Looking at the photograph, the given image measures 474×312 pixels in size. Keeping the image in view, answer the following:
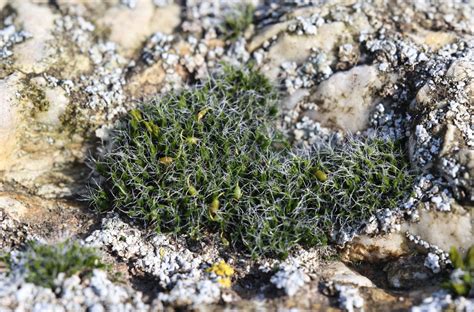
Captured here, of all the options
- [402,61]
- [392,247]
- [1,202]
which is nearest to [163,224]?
[1,202]

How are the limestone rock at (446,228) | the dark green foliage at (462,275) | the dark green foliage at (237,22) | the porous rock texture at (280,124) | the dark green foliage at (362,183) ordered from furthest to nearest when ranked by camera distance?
the dark green foliage at (237,22) < the dark green foliage at (362,183) < the limestone rock at (446,228) < the porous rock texture at (280,124) < the dark green foliage at (462,275)

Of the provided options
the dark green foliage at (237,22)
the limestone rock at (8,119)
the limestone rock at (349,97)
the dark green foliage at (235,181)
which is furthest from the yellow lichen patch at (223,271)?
the dark green foliage at (237,22)

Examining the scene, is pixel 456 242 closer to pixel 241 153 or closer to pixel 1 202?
pixel 241 153

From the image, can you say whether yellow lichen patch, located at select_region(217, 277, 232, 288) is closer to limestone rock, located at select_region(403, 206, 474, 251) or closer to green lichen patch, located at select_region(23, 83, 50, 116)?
limestone rock, located at select_region(403, 206, 474, 251)

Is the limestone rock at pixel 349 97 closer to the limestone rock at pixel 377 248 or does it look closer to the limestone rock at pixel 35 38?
the limestone rock at pixel 377 248

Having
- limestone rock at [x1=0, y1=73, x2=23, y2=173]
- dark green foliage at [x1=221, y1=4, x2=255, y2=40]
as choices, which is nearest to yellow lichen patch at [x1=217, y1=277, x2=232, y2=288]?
limestone rock at [x1=0, y1=73, x2=23, y2=173]
